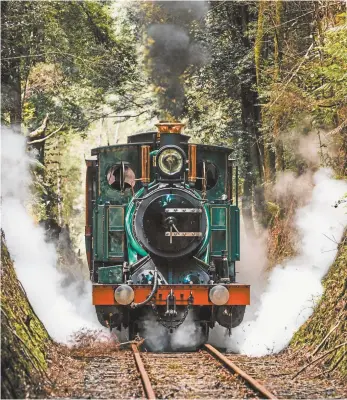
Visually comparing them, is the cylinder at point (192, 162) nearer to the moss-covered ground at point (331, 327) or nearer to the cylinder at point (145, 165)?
the cylinder at point (145, 165)

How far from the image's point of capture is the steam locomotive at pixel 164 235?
1230 centimetres

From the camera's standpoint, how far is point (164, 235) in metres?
12.6

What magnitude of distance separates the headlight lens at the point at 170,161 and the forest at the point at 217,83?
2.40 meters

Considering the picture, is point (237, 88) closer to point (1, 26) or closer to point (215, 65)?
point (215, 65)

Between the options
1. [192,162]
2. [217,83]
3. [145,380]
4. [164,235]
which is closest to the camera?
[145,380]

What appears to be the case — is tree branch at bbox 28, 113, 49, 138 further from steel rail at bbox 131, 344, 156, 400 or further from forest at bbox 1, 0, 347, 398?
steel rail at bbox 131, 344, 156, 400

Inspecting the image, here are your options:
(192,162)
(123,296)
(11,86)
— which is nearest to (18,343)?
(123,296)

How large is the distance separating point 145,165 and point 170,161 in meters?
0.39

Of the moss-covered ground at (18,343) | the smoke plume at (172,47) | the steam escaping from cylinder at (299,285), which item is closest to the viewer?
the moss-covered ground at (18,343)

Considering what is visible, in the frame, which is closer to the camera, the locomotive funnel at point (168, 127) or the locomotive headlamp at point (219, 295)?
the locomotive headlamp at point (219, 295)

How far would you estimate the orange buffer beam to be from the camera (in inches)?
480

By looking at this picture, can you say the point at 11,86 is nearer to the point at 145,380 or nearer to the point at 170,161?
the point at 170,161

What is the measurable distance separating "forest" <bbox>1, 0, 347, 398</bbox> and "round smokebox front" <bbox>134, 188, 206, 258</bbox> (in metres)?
2.11

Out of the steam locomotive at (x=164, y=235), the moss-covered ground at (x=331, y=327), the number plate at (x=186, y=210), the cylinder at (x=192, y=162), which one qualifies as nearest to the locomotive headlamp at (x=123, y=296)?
the steam locomotive at (x=164, y=235)
